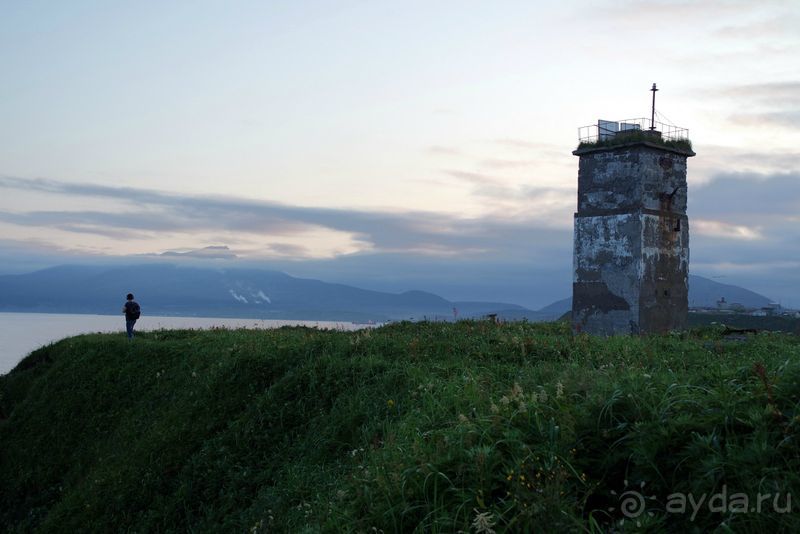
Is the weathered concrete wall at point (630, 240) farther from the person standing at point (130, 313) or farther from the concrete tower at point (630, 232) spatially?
the person standing at point (130, 313)

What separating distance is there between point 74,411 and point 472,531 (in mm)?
19554

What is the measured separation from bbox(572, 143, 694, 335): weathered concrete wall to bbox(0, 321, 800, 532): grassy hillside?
167 inches

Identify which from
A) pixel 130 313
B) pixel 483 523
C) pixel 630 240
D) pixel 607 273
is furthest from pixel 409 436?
pixel 130 313

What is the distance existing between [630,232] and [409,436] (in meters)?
20.1

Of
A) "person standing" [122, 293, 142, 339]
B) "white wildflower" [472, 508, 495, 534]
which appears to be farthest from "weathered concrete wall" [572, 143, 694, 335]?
"white wildflower" [472, 508, 495, 534]

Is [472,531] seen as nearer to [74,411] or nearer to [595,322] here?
[74,411]

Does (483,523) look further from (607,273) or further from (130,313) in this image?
(130,313)

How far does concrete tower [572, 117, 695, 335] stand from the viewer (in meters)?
26.5

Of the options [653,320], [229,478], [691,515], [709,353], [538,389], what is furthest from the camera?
[653,320]

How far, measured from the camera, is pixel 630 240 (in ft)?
86.7

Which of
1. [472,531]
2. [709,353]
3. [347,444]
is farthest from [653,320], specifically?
[472,531]

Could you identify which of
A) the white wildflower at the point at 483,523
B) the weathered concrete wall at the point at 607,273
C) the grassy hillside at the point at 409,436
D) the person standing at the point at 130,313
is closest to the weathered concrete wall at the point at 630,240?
the weathered concrete wall at the point at 607,273

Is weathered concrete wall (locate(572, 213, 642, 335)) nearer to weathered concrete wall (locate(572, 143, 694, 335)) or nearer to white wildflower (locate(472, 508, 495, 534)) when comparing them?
weathered concrete wall (locate(572, 143, 694, 335))

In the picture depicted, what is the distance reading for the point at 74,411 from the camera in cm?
2156
